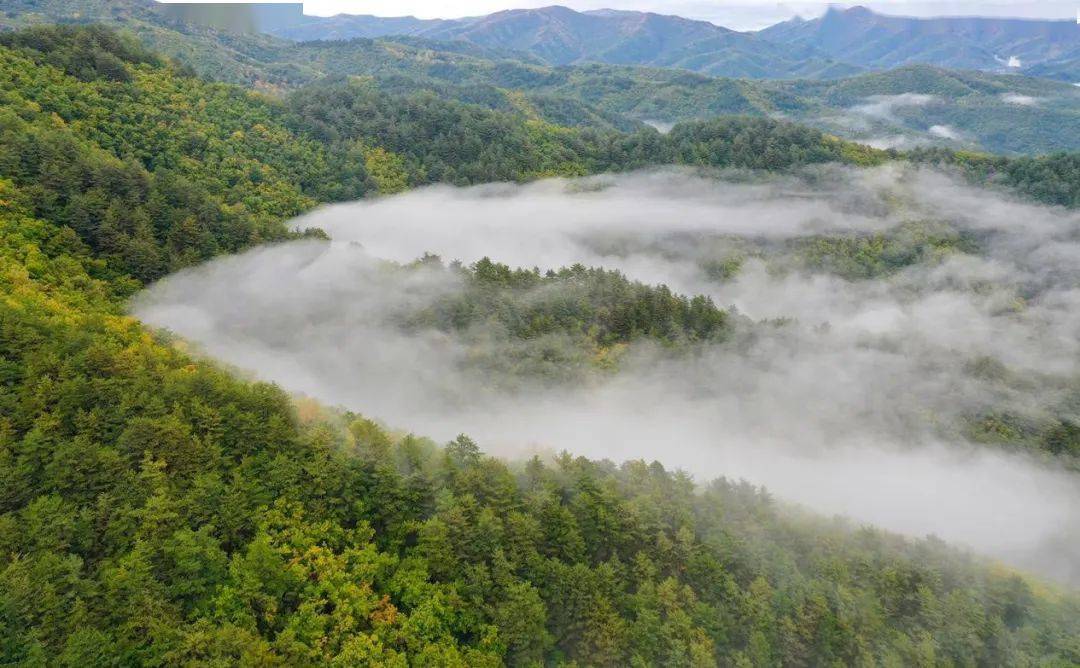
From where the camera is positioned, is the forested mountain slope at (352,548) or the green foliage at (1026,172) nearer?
the forested mountain slope at (352,548)

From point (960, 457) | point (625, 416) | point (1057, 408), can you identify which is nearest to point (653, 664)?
point (625, 416)

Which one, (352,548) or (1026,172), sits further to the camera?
(1026,172)

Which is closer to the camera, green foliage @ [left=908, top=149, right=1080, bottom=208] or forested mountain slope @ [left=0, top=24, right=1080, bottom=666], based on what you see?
forested mountain slope @ [left=0, top=24, right=1080, bottom=666]

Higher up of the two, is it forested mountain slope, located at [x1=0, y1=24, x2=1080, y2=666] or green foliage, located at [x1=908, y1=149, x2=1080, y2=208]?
green foliage, located at [x1=908, y1=149, x2=1080, y2=208]

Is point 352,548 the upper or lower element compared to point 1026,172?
lower

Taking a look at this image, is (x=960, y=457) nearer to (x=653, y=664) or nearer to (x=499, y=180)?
(x=653, y=664)

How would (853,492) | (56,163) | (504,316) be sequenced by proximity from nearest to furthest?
(56,163) < (853,492) < (504,316)

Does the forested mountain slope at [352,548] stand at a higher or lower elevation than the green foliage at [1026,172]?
lower

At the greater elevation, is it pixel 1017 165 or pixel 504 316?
pixel 1017 165
